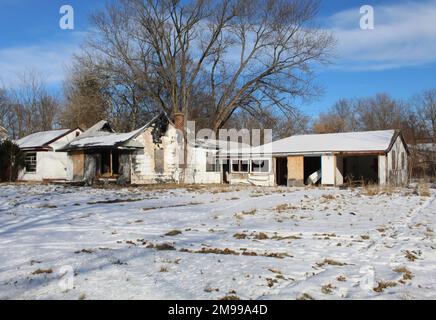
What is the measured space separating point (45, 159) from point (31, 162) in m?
1.46

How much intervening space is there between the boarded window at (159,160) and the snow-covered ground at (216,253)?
15140 millimetres

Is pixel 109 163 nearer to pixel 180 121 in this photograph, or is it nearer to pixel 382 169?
pixel 180 121

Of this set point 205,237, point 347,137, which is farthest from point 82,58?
point 205,237

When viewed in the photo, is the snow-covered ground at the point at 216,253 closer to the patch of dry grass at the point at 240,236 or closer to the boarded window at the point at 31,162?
the patch of dry grass at the point at 240,236

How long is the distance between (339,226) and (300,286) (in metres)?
5.51

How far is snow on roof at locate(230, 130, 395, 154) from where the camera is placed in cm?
2763

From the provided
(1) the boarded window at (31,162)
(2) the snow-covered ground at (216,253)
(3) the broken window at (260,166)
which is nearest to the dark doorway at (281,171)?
(3) the broken window at (260,166)

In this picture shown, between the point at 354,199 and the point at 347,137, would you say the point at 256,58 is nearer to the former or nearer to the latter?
the point at 347,137

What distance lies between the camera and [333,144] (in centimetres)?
2931

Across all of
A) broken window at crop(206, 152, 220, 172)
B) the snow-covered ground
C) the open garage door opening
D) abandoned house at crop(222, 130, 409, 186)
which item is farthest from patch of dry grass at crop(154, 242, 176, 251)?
the open garage door opening

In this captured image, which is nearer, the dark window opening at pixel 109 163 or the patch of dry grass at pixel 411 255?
the patch of dry grass at pixel 411 255

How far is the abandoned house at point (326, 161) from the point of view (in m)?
27.6
